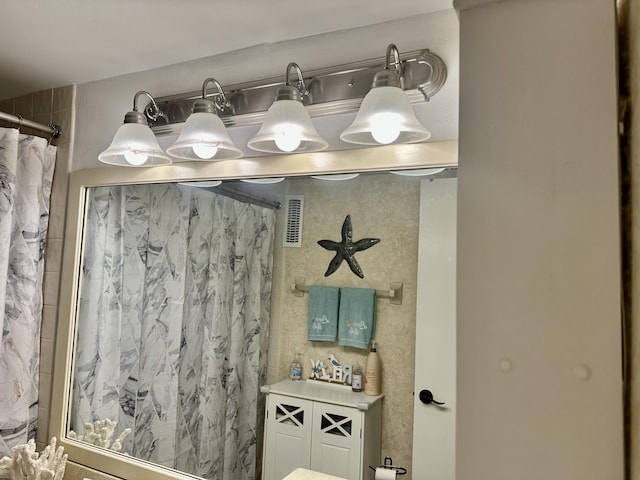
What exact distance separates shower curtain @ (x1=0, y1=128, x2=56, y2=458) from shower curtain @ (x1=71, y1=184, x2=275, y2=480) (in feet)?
0.54

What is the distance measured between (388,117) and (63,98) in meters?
1.31

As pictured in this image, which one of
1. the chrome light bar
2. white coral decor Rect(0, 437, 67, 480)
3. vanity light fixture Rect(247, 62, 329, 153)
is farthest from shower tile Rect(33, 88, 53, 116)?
white coral decor Rect(0, 437, 67, 480)

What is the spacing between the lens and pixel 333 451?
1040 mm

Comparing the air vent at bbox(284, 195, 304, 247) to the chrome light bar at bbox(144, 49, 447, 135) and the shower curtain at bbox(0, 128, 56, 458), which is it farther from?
the shower curtain at bbox(0, 128, 56, 458)

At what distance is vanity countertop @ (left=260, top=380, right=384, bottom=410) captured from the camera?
3.37ft

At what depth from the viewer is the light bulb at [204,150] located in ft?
3.64

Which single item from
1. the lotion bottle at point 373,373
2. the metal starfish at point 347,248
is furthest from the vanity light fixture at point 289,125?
the lotion bottle at point 373,373

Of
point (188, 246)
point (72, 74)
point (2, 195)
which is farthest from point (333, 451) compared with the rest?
point (72, 74)

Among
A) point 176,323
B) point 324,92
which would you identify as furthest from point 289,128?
point 176,323

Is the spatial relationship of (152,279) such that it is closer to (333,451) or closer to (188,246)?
(188,246)

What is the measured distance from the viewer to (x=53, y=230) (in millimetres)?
1514

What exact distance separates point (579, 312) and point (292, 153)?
94 cm

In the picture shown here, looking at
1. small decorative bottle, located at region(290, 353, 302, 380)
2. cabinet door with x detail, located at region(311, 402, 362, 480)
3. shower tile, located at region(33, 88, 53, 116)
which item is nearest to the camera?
cabinet door with x detail, located at region(311, 402, 362, 480)

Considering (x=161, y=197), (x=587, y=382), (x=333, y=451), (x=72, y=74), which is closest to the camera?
(x=587, y=382)
